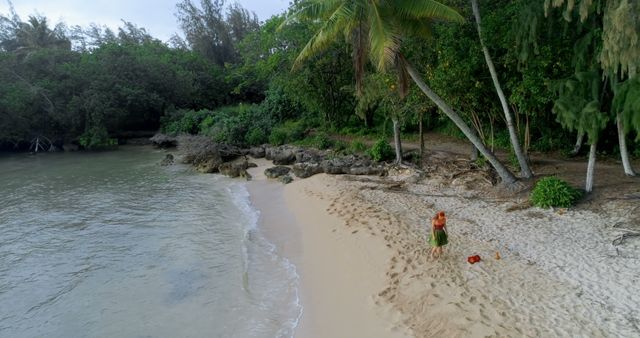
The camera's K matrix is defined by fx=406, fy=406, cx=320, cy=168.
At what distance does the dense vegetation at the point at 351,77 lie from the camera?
1122cm

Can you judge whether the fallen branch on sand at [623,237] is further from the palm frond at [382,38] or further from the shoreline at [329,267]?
the palm frond at [382,38]

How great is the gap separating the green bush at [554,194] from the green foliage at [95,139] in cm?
3624

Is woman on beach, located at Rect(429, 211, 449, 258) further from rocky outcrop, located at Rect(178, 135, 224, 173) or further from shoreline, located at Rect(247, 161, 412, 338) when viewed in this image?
rocky outcrop, located at Rect(178, 135, 224, 173)

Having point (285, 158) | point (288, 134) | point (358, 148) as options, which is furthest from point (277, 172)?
point (288, 134)

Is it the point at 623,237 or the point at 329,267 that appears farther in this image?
the point at 329,267

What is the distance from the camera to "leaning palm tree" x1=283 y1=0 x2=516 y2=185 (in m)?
11.9

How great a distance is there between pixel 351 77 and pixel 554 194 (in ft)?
62.4

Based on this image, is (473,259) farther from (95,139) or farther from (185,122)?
(95,139)

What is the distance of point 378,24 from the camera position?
11.9 m

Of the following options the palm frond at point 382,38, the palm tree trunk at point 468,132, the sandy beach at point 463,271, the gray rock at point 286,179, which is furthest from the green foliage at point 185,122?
the palm frond at point 382,38

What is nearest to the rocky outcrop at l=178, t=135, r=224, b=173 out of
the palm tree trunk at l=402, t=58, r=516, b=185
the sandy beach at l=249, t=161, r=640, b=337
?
the sandy beach at l=249, t=161, r=640, b=337

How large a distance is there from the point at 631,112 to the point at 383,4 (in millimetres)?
7156

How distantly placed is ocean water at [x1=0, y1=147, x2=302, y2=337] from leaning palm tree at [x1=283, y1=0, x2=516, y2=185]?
21.7 ft

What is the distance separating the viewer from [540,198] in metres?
12.2
